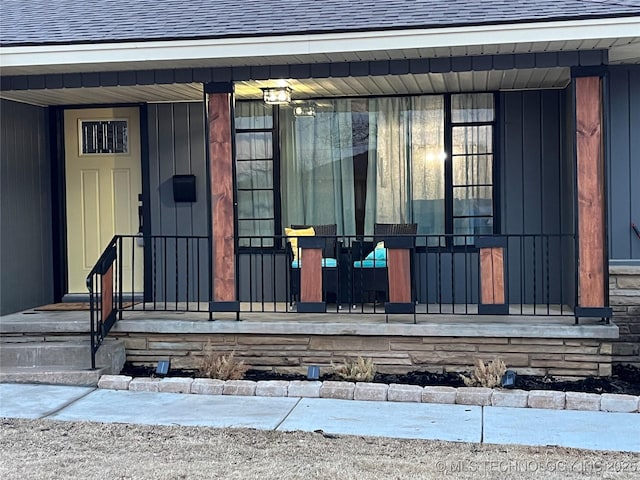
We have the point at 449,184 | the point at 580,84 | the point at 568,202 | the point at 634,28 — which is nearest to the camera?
the point at 634,28

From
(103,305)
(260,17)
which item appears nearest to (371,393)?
(103,305)

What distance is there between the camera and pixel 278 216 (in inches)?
310

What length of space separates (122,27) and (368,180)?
9.06 feet

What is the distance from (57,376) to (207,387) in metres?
1.26

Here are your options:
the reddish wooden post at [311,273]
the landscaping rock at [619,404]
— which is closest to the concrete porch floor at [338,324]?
the reddish wooden post at [311,273]

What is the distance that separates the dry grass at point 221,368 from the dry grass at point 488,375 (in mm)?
1799

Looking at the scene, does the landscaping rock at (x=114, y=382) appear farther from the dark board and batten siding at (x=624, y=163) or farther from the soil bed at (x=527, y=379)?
the dark board and batten siding at (x=624, y=163)

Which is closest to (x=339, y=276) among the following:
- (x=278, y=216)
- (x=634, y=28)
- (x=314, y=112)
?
(x=278, y=216)

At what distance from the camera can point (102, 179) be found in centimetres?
817

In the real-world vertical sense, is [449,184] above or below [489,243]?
above

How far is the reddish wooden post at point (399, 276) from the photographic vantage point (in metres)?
6.41

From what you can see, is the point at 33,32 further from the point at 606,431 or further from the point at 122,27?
the point at 606,431

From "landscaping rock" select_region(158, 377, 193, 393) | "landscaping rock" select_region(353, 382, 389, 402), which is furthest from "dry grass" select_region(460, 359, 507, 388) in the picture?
"landscaping rock" select_region(158, 377, 193, 393)

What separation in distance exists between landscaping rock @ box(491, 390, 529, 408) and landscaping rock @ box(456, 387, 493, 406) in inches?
1.7
